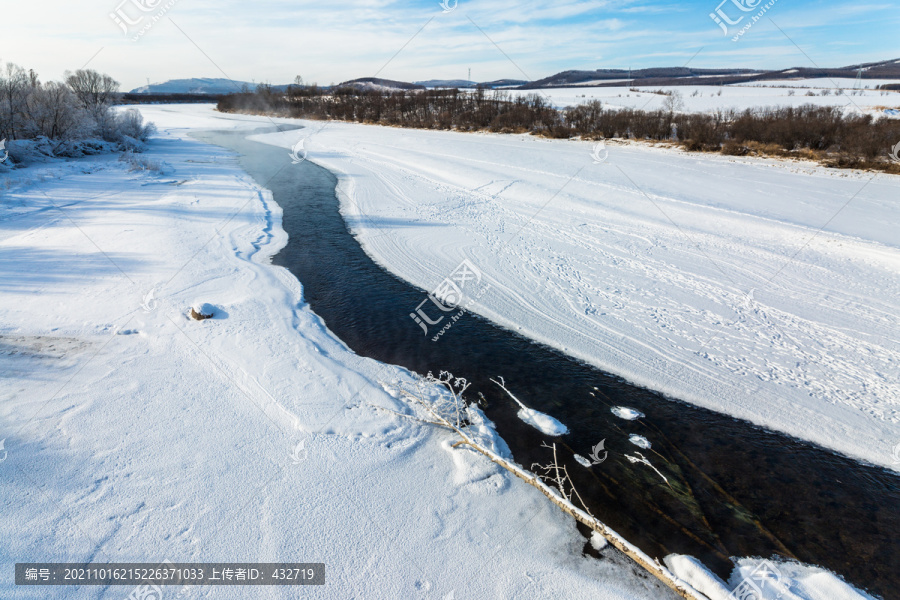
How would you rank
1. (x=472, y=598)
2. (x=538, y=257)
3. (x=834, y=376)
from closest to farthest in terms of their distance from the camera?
1. (x=472, y=598)
2. (x=834, y=376)
3. (x=538, y=257)

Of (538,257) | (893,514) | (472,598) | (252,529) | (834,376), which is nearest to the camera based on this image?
(472,598)

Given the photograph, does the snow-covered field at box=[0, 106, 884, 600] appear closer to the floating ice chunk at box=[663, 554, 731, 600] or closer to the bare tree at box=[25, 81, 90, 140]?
the floating ice chunk at box=[663, 554, 731, 600]

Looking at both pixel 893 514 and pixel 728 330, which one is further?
pixel 728 330

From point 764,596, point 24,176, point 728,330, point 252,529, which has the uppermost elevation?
point 24,176

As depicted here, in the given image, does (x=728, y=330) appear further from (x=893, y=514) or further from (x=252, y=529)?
(x=252, y=529)

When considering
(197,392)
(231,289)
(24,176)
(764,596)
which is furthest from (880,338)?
(24,176)

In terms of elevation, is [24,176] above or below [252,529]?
above
